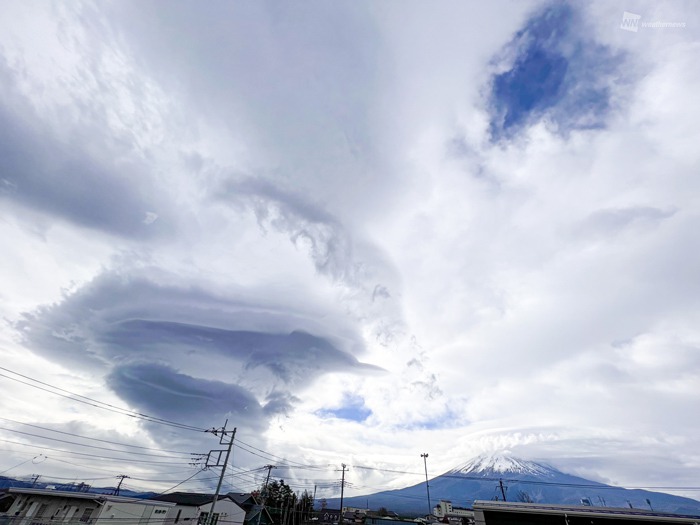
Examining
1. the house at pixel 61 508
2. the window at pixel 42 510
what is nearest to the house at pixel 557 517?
the house at pixel 61 508

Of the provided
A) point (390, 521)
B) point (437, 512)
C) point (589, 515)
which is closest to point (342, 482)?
point (390, 521)

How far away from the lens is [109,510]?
41.0 metres

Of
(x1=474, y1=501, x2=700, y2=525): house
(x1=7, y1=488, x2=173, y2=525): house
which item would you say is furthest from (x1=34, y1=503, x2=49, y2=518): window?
(x1=474, y1=501, x2=700, y2=525): house

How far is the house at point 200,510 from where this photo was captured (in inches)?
2067

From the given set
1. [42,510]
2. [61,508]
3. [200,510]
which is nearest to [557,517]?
[200,510]

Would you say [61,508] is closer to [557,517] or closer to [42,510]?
[42,510]

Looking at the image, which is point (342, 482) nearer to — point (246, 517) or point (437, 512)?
point (246, 517)

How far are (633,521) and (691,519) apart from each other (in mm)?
4342

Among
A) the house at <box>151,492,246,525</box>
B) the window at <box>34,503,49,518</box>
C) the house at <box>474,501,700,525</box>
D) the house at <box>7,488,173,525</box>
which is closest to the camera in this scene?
the house at <box>474,501,700,525</box>

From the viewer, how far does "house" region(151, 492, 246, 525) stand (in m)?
52.5

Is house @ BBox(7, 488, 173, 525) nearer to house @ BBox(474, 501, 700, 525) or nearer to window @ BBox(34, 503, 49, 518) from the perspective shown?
window @ BBox(34, 503, 49, 518)

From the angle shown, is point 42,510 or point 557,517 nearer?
point 557,517

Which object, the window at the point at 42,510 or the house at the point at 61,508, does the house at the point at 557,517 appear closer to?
the house at the point at 61,508

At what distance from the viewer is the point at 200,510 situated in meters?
55.6
